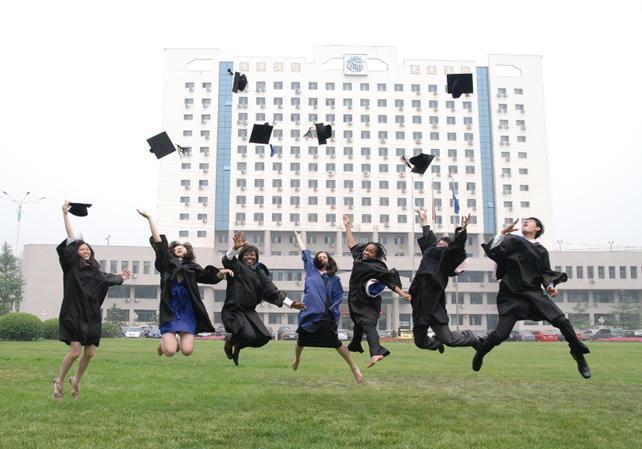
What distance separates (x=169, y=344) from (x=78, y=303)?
62.6 inches

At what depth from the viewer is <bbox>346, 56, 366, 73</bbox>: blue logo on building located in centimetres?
8131

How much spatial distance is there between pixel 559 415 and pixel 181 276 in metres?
6.18

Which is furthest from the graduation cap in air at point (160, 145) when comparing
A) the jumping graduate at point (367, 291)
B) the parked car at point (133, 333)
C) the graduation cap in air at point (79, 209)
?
the parked car at point (133, 333)

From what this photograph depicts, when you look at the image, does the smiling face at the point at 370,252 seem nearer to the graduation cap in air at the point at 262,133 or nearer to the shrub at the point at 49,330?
the graduation cap in air at the point at 262,133

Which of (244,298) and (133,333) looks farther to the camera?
(133,333)

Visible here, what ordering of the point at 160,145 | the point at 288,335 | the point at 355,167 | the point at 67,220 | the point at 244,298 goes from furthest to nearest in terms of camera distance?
the point at 355,167, the point at 288,335, the point at 160,145, the point at 244,298, the point at 67,220

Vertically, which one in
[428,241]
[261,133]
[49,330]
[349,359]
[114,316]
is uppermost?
[261,133]

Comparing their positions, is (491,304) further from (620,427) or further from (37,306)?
(620,427)

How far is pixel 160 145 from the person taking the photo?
39.9 feet

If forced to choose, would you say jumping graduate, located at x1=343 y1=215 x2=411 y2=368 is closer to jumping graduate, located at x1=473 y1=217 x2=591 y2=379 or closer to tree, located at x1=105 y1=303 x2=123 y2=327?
jumping graduate, located at x1=473 y1=217 x2=591 y2=379

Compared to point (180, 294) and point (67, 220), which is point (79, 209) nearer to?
point (67, 220)

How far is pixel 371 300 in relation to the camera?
8992 millimetres

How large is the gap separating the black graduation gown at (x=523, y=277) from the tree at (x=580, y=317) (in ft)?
234

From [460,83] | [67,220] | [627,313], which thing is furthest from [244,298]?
[627,313]
